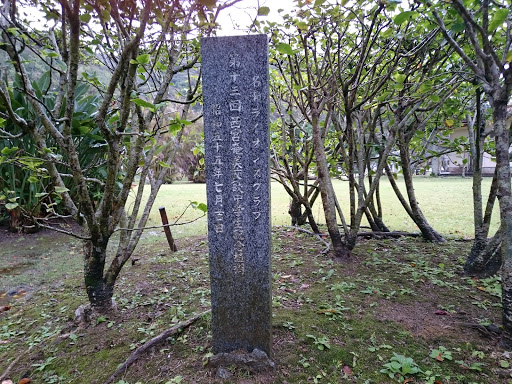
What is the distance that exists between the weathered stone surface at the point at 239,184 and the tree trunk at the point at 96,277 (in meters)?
1.08

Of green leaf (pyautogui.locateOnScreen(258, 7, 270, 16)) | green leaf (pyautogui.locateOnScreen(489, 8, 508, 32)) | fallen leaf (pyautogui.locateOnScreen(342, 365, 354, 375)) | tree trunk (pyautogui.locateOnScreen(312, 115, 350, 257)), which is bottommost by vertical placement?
fallen leaf (pyautogui.locateOnScreen(342, 365, 354, 375))

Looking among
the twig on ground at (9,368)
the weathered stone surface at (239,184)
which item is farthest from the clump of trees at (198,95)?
the twig on ground at (9,368)

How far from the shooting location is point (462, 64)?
3777 millimetres

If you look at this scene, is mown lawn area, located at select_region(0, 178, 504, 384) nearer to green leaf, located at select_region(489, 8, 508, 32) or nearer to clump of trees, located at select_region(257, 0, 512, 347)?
clump of trees, located at select_region(257, 0, 512, 347)

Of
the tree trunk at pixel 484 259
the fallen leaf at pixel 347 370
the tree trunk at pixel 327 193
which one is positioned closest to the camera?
the fallen leaf at pixel 347 370

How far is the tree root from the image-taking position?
6.81ft

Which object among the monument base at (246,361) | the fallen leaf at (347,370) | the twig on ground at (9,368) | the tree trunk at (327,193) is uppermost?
the tree trunk at (327,193)

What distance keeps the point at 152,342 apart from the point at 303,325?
113cm

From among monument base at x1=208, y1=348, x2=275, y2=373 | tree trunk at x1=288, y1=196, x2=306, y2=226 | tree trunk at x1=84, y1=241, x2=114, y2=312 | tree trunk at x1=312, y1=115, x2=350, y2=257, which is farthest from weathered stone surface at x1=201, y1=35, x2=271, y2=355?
tree trunk at x1=288, y1=196, x2=306, y2=226

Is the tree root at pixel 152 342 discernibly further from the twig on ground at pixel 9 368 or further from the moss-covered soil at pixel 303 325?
the twig on ground at pixel 9 368

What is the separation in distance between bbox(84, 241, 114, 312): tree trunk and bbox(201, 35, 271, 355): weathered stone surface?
3.55ft

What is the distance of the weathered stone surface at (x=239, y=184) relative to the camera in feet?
6.28

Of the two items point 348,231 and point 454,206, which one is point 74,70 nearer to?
point 348,231

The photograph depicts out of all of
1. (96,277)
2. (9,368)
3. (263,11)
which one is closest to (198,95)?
(263,11)
